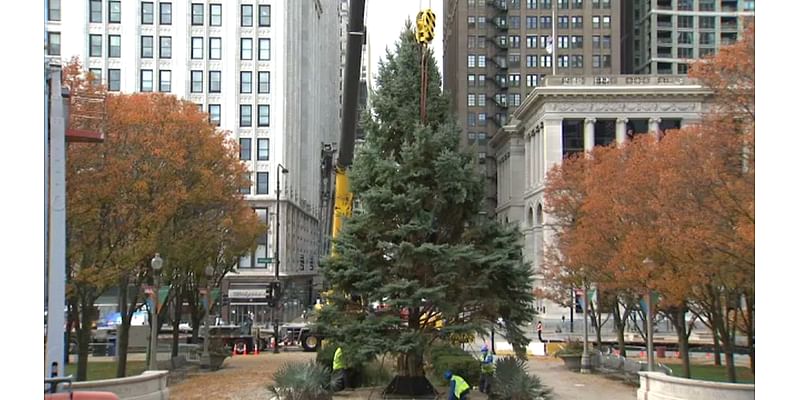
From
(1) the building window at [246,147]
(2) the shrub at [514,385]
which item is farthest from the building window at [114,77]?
(2) the shrub at [514,385]

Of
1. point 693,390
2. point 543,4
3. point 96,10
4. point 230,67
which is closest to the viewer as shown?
point 693,390

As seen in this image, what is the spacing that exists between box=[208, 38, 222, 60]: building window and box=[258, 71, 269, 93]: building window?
386 centimetres

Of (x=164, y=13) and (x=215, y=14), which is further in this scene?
(x=215, y=14)

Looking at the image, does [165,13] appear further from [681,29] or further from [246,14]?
[681,29]

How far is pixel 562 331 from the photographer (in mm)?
72000

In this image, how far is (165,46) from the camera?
250 feet

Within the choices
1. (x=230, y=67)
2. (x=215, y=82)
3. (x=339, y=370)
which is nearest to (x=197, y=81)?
(x=215, y=82)

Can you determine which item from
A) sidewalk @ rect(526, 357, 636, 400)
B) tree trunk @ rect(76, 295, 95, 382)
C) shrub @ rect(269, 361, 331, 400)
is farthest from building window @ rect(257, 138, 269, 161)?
shrub @ rect(269, 361, 331, 400)

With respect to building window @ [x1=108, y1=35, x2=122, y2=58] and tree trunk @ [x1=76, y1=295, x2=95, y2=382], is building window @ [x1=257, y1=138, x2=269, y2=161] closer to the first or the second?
building window @ [x1=108, y1=35, x2=122, y2=58]

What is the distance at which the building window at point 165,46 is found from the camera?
250 ft

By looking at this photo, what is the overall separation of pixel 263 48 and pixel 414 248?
2253 inches

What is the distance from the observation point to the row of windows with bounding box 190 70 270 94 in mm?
77000
